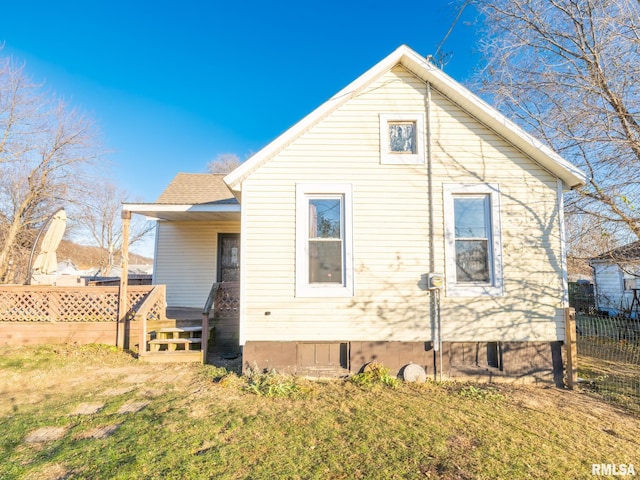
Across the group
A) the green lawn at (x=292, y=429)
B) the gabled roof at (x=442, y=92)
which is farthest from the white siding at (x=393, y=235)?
the green lawn at (x=292, y=429)

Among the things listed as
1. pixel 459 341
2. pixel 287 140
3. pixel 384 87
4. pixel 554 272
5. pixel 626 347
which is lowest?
pixel 626 347

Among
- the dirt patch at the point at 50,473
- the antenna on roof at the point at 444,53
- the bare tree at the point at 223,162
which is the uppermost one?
the bare tree at the point at 223,162

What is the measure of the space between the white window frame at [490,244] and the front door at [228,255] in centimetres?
665

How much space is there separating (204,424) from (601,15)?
9876 millimetres

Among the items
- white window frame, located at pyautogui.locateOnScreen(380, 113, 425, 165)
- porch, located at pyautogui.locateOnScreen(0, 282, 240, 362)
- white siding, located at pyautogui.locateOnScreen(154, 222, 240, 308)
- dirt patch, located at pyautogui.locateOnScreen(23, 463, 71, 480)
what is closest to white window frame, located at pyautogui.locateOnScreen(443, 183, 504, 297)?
white window frame, located at pyautogui.locateOnScreen(380, 113, 425, 165)

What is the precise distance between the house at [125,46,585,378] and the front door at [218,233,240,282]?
4783 millimetres

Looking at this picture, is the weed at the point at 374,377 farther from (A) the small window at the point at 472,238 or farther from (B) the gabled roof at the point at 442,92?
(B) the gabled roof at the point at 442,92

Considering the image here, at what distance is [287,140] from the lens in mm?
5906

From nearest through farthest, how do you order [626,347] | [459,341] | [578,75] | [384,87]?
[459,341] < [384,87] < [578,75] < [626,347]

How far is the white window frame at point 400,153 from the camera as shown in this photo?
598 cm

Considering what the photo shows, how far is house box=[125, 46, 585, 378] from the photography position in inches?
225

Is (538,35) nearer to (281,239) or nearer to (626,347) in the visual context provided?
(281,239)

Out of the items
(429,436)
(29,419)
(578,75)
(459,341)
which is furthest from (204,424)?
(578,75)

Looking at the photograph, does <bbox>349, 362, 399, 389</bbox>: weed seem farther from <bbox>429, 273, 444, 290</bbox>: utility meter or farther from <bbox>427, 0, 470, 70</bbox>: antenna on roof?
<bbox>427, 0, 470, 70</bbox>: antenna on roof
